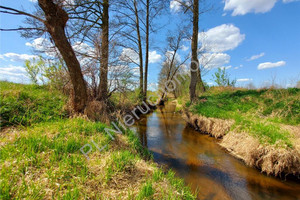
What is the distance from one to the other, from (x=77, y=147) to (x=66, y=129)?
0.75 m

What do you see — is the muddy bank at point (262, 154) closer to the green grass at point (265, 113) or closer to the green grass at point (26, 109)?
the green grass at point (265, 113)

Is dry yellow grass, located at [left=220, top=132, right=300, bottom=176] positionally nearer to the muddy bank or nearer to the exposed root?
the muddy bank

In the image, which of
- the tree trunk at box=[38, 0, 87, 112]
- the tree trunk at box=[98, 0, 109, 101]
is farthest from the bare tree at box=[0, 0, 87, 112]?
the tree trunk at box=[98, 0, 109, 101]

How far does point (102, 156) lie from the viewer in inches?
99.1

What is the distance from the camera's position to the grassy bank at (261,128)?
2.85 m

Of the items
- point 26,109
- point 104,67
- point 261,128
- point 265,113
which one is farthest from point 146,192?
point 265,113

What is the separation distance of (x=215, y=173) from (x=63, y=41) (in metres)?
5.24

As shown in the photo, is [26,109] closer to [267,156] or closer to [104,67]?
[104,67]

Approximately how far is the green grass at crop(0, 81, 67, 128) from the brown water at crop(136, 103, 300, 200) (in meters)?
3.14

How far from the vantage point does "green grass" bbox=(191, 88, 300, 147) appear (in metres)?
3.36

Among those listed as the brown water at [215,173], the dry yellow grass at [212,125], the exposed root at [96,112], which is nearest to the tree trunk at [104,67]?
the exposed root at [96,112]

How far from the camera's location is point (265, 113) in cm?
509

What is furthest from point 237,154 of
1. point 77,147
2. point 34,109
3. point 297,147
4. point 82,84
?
point 34,109

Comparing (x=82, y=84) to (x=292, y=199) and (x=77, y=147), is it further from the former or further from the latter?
(x=292, y=199)
